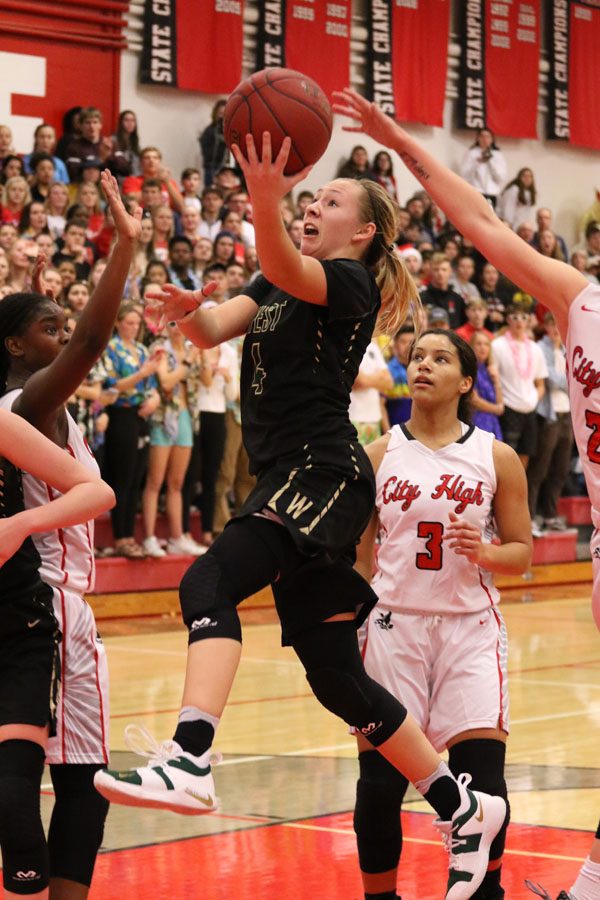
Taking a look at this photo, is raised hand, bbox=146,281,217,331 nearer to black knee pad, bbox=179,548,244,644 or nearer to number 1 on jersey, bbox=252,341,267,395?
number 1 on jersey, bbox=252,341,267,395

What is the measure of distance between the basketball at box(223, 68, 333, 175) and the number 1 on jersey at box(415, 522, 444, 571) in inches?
50.8

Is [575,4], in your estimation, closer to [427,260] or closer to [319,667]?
[427,260]

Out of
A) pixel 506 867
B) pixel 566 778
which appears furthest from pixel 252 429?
pixel 566 778

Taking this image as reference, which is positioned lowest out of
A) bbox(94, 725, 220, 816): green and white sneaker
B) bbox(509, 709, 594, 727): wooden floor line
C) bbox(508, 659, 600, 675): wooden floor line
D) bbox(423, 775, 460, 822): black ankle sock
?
bbox(508, 659, 600, 675): wooden floor line

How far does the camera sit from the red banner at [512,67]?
19484mm

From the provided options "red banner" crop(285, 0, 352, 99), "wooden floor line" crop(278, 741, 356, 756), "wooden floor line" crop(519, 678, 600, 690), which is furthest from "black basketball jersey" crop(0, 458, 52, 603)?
"red banner" crop(285, 0, 352, 99)

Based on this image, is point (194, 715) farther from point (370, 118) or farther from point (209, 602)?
point (370, 118)

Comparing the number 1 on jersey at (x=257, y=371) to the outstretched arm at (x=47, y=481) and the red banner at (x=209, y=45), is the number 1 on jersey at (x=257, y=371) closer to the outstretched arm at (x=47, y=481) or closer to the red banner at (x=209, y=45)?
the outstretched arm at (x=47, y=481)

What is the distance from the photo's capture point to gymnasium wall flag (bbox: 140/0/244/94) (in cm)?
1568

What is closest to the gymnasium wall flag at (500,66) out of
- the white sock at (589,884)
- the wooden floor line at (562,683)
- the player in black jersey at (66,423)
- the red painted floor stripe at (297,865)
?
the wooden floor line at (562,683)

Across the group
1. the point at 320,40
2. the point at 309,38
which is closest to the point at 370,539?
the point at 309,38

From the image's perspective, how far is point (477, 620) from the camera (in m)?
4.54

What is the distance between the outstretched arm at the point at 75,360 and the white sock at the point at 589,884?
1.74 m

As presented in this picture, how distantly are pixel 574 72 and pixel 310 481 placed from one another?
1796cm
